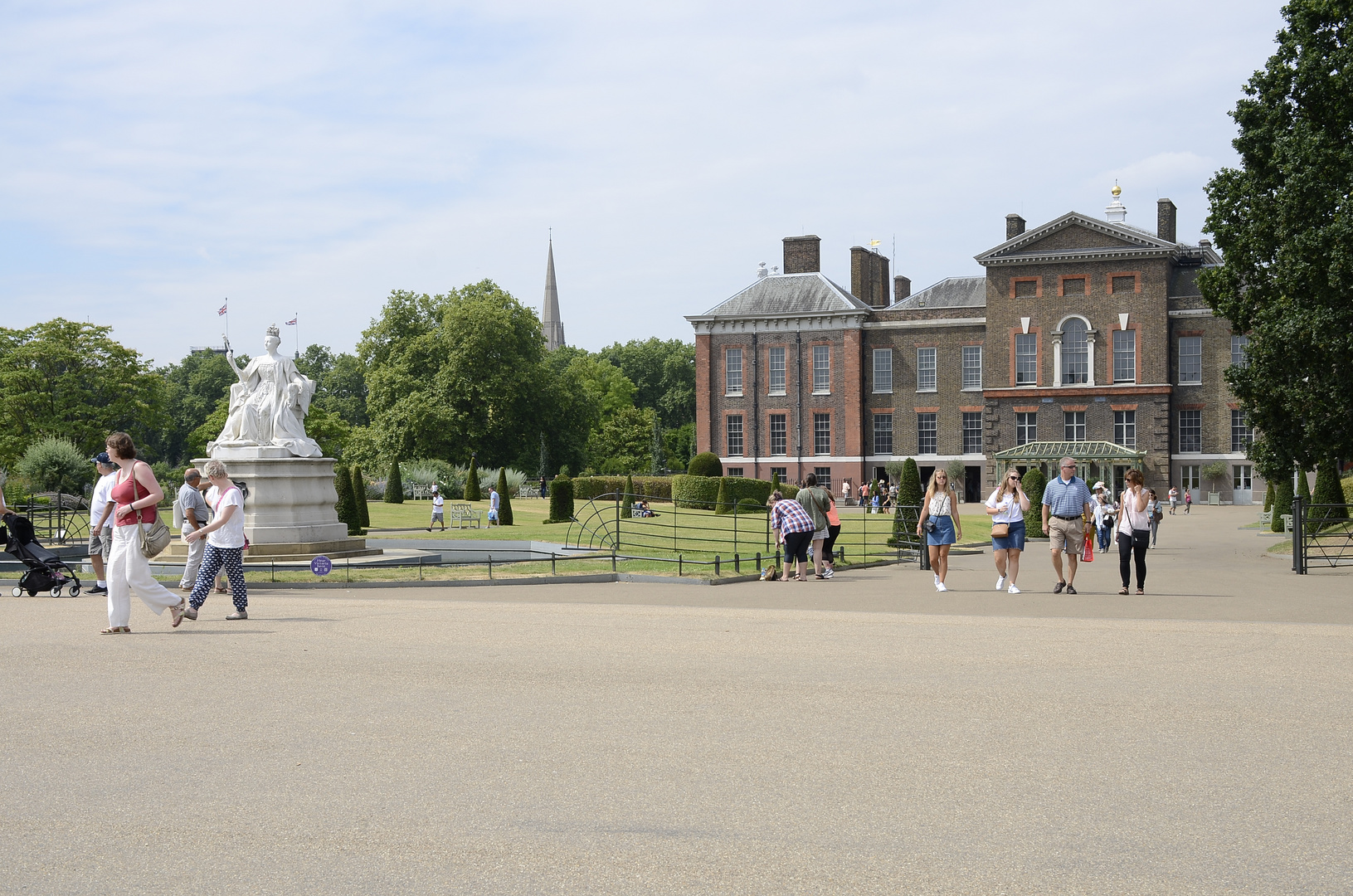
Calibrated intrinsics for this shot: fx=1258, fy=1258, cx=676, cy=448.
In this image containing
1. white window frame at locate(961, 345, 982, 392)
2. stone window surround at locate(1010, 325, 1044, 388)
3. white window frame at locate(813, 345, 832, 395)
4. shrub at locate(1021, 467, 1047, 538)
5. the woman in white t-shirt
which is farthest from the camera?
white window frame at locate(813, 345, 832, 395)

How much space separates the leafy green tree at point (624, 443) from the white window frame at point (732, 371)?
77.7ft

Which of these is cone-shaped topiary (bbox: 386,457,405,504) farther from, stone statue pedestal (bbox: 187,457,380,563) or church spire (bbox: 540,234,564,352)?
church spire (bbox: 540,234,564,352)

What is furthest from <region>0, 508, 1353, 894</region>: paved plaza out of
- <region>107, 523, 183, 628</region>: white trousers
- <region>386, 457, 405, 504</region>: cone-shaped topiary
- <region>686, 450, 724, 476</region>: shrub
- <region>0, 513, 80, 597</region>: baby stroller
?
<region>686, 450, 724, 476</region>: shrub

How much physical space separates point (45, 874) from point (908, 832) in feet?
11.1

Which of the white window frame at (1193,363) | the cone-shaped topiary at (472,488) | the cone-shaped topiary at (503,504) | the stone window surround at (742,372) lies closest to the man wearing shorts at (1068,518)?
the cone-shaped topiary at (503,504)

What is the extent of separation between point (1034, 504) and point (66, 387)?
168 feet

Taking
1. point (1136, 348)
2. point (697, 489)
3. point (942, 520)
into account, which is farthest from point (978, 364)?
point (942, 520)

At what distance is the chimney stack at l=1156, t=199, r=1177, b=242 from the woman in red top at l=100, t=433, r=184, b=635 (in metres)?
60.7

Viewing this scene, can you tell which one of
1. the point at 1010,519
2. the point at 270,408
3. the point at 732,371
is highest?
the point at 732,371

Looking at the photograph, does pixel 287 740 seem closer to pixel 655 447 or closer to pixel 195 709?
pixel 195 709

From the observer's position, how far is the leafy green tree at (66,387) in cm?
6334

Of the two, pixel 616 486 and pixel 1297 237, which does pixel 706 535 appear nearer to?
pixel 1297 237

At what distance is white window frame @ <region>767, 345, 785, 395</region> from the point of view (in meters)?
70.1

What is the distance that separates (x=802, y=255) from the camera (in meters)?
71.2
